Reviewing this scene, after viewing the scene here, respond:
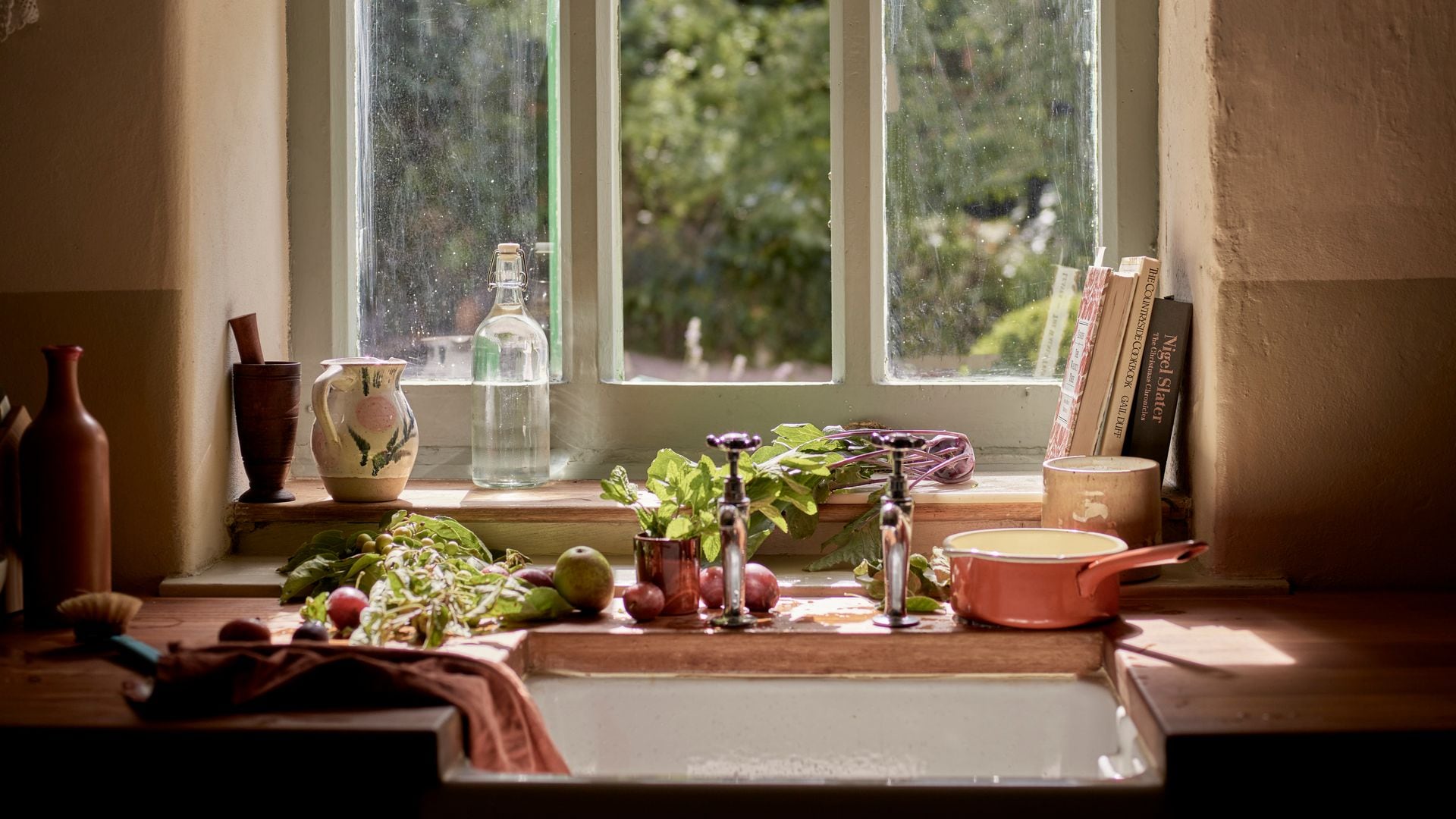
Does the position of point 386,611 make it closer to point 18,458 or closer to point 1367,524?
point 18,458

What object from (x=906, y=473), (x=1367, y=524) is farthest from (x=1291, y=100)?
(x=906, y=473)

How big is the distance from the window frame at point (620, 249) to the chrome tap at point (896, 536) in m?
0.49

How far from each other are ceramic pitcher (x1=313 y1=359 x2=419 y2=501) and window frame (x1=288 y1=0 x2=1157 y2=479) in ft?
0.74

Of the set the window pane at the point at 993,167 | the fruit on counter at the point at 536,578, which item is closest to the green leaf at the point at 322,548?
the fruit on counter at the point at 536,578

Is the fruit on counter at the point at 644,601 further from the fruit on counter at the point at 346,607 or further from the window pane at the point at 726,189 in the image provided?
the window pane at the point at 726,189

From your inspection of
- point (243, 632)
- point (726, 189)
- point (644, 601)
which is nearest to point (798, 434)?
point (644, 601)

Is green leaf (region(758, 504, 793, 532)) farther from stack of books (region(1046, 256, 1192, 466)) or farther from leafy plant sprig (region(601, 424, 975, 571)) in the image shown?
stack of books (region(1046, 256, 1192, 466))

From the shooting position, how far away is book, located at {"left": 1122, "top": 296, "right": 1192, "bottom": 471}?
164 centimetres

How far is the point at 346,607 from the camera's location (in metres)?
1.37

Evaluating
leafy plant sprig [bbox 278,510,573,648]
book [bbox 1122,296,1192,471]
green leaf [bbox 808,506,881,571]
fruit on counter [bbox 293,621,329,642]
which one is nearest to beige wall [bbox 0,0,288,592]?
leafy plant sprig [bbox 278,510,573,648]

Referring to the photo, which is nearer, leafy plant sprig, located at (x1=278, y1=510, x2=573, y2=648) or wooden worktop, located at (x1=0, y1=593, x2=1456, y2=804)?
wooden worktop, located at (x1=0, y1=593, x2=1456, y2=804)

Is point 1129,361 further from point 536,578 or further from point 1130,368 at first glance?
point 536,578

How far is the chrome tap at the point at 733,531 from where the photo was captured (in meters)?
1.38

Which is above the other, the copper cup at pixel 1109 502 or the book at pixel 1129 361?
the book at pixel 1129 361
